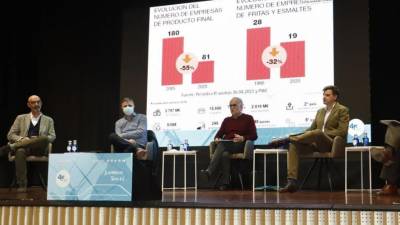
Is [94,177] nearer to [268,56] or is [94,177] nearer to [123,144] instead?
[123,144]

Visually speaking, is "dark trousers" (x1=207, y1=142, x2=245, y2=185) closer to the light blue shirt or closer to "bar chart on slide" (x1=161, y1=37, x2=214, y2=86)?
the light blue shirt

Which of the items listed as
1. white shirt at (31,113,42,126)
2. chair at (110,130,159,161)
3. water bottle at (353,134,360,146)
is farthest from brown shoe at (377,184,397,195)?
white shirt at (31,113,42,126)

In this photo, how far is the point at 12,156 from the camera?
5578 mm

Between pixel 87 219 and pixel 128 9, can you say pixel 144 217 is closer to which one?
pixel 87 219

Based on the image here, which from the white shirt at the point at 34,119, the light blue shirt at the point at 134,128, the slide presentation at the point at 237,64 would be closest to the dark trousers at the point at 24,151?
the white shirt at the point at 34,119

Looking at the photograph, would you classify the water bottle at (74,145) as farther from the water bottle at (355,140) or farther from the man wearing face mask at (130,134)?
the water bottle at (355,140)

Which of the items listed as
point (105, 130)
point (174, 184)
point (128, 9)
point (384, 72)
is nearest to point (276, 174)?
point (174, 184)

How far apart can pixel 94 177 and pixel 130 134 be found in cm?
233

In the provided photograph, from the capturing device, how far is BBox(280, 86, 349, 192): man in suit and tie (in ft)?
15.5

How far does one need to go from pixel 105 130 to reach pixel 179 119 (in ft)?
3.52

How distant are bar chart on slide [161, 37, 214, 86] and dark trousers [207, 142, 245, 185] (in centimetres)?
104

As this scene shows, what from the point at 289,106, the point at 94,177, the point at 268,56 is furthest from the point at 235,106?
the point at 94,177

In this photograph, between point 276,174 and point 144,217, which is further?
point 276,174

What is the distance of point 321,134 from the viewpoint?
4789mm
